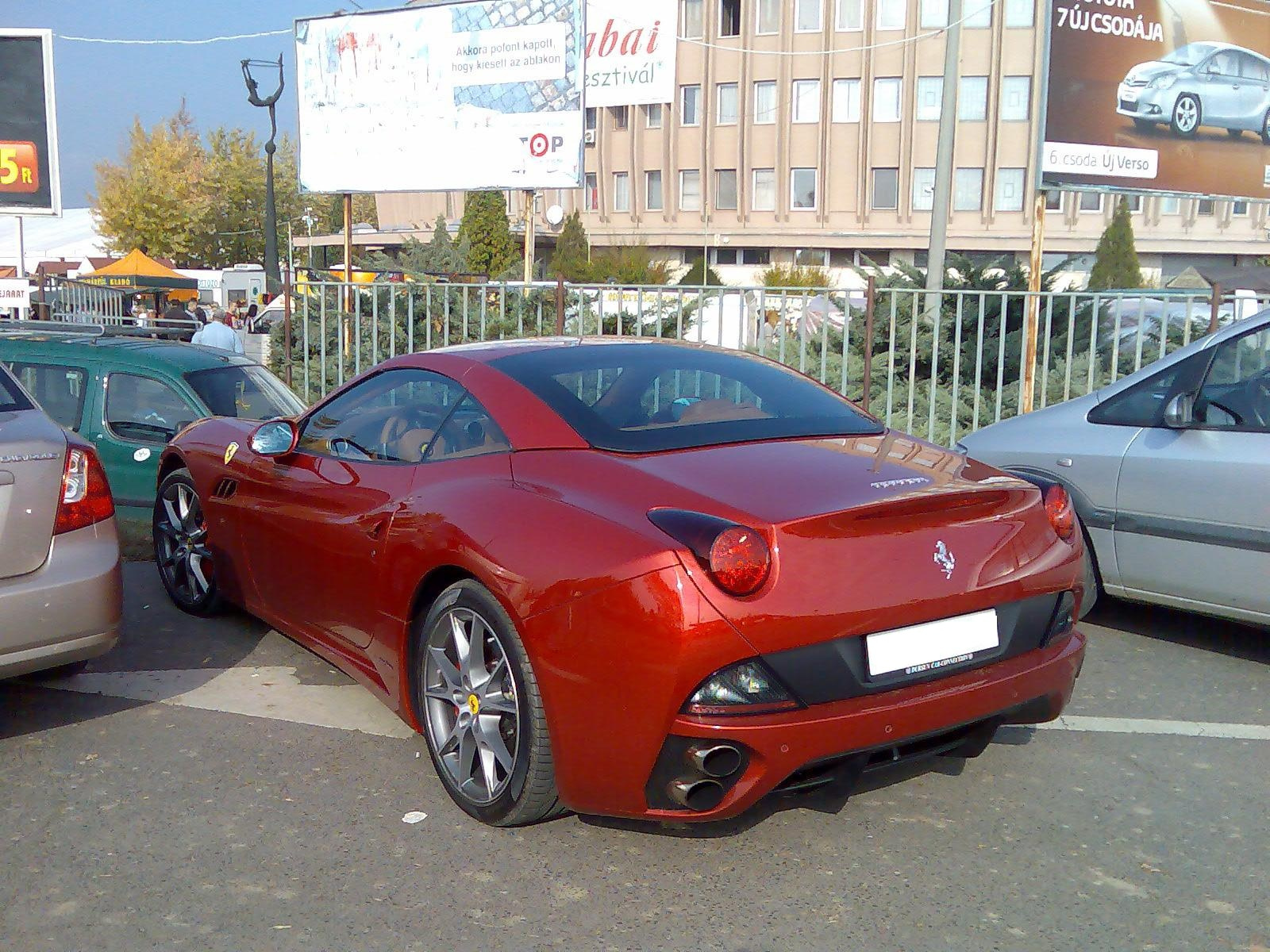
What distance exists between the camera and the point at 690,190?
50719 mm

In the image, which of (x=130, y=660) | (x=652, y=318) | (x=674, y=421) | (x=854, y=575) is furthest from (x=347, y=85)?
(x=854, y=575)

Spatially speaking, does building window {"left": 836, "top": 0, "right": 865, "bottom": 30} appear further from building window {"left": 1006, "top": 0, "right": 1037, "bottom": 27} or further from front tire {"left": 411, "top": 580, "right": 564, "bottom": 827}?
front tire {"left": 411, "top": 580, "right": 564, "bottom": 827}

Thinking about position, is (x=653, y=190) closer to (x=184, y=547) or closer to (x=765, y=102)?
(x=765, y=102)

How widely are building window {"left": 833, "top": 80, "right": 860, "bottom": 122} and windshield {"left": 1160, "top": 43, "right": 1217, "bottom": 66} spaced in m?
34.5

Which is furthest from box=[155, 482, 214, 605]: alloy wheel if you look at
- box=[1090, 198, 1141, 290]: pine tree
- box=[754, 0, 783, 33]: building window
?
box=[754, 0, 783, 33]: building window

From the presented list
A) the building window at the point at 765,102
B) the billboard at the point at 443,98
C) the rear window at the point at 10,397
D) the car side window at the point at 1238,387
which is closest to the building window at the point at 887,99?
the building window at the point at 765,102

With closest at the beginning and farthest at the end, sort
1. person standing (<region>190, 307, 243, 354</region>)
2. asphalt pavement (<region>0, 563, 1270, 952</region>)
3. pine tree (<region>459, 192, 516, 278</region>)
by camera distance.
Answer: asphalt pavement (<region>0, 563, 1270, 952</region>)
person standing (<region>190, 307, 243, 354</region>)
pine tree (<region>459, 192, 516, 278</region>)

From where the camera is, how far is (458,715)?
3.74 m

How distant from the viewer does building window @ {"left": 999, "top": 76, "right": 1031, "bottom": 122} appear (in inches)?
1800

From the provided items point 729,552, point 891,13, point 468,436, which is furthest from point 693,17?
point 729,552

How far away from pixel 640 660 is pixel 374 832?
3.47ft

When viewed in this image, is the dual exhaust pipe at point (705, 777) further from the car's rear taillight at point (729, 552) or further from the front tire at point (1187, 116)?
the front tire at point (1187, 116)

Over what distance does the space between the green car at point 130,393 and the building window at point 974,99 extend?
42.3m

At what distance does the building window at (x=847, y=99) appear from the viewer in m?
47.7
